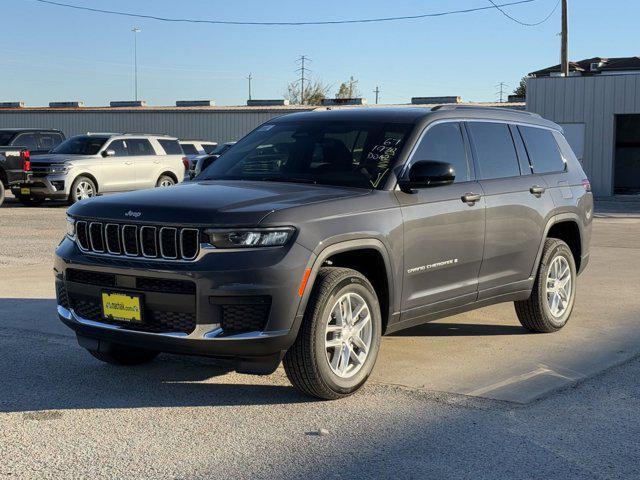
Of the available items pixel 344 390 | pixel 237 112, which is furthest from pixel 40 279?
pixel 237 112

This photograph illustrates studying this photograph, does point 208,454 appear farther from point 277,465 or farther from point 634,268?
point 634,268

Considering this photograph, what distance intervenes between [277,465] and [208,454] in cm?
39

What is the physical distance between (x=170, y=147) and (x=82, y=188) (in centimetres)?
326

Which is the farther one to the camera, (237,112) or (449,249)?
(237,112)

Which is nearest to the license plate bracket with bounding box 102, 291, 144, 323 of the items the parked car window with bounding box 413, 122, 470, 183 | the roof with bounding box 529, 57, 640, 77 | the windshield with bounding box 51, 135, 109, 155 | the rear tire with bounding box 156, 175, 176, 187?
the parked car window with bounding box 413, 122, 470, 183

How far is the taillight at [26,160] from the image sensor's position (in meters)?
22.3

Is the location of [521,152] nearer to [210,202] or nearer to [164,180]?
[210,202]

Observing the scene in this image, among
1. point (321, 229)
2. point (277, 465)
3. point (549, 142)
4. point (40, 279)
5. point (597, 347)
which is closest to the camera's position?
point (277, 465)

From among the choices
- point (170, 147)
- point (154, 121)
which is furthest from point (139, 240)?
point (154, 121)

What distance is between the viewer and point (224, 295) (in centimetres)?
522

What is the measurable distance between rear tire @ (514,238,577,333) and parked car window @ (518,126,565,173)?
64 centimetres

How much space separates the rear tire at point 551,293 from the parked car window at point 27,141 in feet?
64.9

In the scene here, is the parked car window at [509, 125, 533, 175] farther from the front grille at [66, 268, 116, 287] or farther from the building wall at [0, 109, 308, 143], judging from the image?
the building wall at [0, 109, 308, 143]

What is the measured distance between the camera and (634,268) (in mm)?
12133
